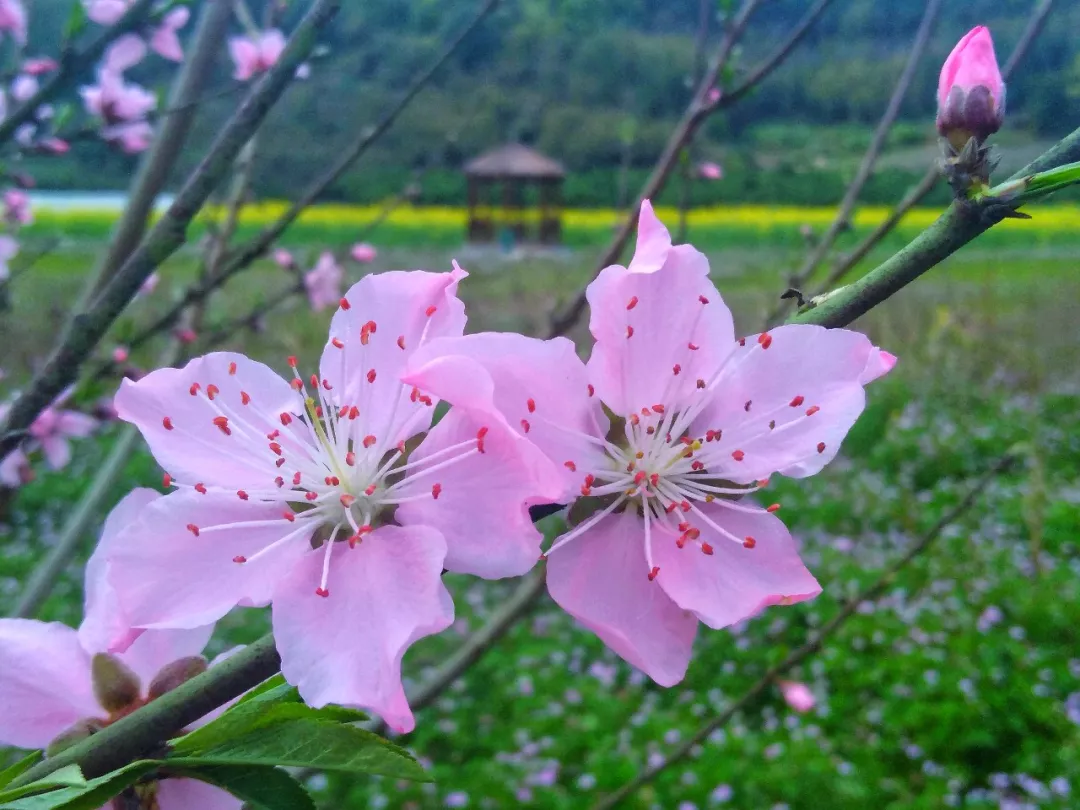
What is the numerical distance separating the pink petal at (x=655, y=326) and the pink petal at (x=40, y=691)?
338mm

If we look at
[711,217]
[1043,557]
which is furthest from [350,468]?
[711,217]

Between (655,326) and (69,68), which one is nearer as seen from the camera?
(655,326)

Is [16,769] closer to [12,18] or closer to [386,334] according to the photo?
[386,334]

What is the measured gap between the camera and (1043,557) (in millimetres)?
3682

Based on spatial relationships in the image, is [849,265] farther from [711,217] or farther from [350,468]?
[711,217]

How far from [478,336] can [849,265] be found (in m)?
1.06

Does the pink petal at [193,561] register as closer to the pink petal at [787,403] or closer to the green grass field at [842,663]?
the pink petal at [787,403]

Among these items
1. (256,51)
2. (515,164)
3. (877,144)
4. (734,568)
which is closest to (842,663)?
(877,144)

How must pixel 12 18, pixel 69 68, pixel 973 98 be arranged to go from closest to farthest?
pixel 973 98, pixel 69 68, pixel 12 18

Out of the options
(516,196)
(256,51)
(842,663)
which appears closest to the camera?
(256,51)

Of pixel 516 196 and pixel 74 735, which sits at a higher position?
pixel 74 735

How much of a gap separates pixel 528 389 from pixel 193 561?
199 mm

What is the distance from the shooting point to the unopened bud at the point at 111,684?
490mm

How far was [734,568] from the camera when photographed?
505 mm
